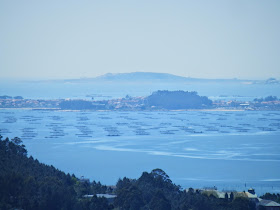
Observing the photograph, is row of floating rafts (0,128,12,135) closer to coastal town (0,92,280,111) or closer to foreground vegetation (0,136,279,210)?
foreground vegetation (0,136,279,210)

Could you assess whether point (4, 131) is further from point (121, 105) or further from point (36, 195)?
point (121, 105)

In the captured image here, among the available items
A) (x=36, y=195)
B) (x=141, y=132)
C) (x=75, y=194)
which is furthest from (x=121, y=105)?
(x=36, y=195)

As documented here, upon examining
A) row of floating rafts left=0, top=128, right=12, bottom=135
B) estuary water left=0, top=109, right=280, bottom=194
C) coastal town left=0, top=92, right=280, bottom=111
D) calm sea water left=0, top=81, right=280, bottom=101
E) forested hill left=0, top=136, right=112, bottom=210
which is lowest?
estuary water left=0, top=109, right=280, bottom=194

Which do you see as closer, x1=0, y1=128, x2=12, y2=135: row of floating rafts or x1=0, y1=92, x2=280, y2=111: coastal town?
x1=0, y1=128, x2=12, y2=135: row of floating rafts

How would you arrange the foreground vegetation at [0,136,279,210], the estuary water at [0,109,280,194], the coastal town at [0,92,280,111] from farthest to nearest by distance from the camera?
the coastal town at [0,92,280,111], the estuary water at [0,109,280,194], the foreground vegetation at [0,136,279,210]

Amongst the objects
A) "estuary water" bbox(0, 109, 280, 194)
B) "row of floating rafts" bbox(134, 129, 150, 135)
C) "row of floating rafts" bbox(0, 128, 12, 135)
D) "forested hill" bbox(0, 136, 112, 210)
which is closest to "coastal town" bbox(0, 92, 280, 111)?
"estuary water" bbox(0, 109, 280, 194)

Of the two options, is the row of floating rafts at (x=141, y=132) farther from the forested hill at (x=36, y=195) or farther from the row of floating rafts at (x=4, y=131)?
the forested hill at (x=36, y=195)
